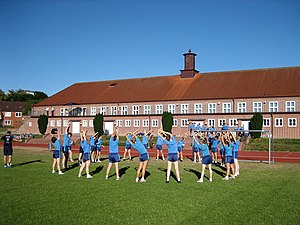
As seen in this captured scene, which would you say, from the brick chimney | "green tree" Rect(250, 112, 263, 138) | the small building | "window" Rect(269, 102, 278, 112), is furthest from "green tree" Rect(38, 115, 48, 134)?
the small building

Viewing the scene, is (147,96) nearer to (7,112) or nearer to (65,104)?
(65,104)

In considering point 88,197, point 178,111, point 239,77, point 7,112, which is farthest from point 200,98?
point 7,112

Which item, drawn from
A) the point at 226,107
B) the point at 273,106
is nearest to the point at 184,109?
the point at 226,107

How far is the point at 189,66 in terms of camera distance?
186ft

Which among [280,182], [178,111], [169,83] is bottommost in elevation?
[280,182]

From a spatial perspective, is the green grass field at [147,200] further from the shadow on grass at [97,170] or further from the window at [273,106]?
the window at [273,106]

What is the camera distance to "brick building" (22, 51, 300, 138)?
144 ft

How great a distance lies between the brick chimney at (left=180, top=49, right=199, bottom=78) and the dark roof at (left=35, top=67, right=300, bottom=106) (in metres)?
0.92

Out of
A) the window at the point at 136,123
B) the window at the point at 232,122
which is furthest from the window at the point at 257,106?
the window at the point at 136,123

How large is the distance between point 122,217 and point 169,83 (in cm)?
4851

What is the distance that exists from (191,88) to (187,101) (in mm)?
3703

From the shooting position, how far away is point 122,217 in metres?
8.91

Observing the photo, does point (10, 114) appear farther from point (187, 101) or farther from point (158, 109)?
point (187, 101)

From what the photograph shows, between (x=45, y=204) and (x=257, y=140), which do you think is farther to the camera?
(x=257, y=140)
